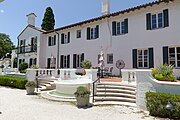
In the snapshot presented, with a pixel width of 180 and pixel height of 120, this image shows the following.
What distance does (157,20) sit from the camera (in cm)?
1430

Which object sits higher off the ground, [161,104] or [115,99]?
[161,104]

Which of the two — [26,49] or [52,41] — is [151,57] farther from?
[26,49]

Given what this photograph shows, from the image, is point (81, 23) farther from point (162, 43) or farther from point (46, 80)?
point (162, 43)

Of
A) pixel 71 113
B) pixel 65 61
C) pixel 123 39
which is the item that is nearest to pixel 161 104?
pixel 71 113

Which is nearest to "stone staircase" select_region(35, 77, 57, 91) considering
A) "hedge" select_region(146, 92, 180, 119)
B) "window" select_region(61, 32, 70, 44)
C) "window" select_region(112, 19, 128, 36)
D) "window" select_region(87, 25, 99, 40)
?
"window" select_region(87, 25, 99, 40)

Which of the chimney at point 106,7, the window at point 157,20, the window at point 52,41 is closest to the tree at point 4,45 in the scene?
the window at point 52,41

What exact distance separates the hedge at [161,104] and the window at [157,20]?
8649 millimetres

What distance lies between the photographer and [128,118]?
6.61 meters

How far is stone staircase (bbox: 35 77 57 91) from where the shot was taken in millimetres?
13812

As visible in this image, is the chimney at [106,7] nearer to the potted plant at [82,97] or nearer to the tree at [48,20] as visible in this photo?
the potted plant at [82,97]

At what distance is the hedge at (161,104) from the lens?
640 centimetres

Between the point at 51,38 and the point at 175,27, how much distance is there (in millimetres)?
17376

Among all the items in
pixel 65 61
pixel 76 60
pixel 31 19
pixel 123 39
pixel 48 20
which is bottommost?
pixel 65 61

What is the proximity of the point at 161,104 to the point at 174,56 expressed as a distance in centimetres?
804
